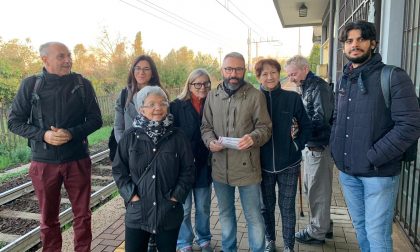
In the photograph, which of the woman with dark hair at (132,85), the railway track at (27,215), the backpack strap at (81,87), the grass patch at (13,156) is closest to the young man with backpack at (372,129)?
the woman with dark hair at (132,85)

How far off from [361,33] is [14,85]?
12913mm

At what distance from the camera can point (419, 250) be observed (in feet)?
10.8

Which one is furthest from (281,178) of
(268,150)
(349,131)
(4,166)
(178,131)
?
(4,166)

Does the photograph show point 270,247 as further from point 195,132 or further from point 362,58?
point 362,58

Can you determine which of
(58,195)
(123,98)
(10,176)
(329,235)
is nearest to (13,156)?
(10,176)

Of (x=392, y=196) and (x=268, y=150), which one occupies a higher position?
(x=268, y=150)

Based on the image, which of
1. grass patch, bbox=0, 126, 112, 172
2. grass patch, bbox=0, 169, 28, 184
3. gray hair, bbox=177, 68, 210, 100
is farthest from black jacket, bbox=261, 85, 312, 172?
grass patch, bbox=0, 126, 112, 172

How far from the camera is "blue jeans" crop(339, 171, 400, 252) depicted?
2471mm

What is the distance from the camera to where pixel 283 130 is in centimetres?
301

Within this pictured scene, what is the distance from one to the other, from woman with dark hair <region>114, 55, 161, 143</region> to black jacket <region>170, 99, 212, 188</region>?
0.48 metres

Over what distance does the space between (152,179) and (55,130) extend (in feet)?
3.68

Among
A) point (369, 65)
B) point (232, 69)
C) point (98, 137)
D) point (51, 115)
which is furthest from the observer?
point (98, 137)

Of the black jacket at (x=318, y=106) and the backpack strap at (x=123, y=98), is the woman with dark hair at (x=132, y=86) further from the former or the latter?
the black jacket at (x=318, y=106)

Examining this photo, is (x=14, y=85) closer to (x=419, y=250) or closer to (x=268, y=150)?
(x=268, y=150)
